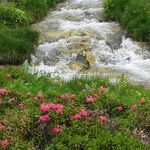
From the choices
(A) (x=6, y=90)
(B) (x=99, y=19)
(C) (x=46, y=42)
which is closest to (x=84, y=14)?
(B) (x=99, y=19)

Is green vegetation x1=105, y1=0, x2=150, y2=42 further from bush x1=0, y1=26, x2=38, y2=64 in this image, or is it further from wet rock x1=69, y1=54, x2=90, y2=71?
bush x1=0, y1=26, x2=38, y2=64

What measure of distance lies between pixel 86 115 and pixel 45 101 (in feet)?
2.86

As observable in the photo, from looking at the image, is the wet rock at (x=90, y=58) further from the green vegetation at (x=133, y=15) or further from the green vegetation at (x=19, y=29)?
the green vegetation at (x=133, y=15)

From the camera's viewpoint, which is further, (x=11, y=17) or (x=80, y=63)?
(x=11, y=17)

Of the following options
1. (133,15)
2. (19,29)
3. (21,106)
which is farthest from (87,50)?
(21,106)

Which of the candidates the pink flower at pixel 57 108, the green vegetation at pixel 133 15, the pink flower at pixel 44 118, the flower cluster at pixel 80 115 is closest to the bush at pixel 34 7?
the green vegetation at pixel 133 15

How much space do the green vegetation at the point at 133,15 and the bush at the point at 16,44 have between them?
3.96 meters

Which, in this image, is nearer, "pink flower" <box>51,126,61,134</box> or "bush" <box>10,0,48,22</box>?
"pink flower" <box>51,126,61,134</box>

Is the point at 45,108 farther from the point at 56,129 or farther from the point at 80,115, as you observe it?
the point at 80,115

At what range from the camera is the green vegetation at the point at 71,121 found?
691 cm

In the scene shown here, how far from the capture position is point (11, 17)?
1881 centimetres

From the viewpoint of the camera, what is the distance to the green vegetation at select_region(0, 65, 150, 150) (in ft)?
22.7

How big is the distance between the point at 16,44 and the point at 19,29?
4.75 feet

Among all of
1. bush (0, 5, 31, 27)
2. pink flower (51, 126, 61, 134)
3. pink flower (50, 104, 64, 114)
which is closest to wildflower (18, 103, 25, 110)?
pink flower (50, 104, 64, 114)
